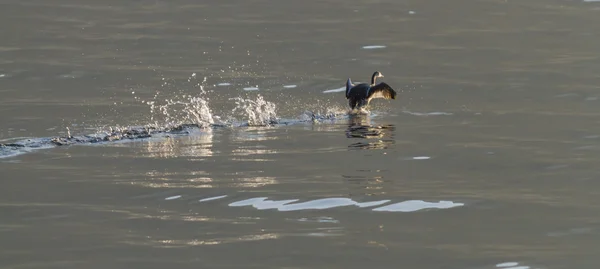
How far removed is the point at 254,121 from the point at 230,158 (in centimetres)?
323

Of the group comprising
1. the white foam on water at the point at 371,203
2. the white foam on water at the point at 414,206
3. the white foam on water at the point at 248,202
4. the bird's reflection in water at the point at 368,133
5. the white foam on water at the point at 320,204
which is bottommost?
the white foam on water at the point at 414,206

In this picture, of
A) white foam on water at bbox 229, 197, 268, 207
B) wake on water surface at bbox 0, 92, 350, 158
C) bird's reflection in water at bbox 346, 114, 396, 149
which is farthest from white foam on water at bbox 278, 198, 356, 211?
wake on water surface at bbox 0, 92, 350, 158

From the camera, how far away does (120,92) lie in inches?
750

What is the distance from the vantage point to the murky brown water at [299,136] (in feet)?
30.8

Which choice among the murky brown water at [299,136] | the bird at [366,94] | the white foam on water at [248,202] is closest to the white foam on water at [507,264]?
the murky brown water at [299,136]

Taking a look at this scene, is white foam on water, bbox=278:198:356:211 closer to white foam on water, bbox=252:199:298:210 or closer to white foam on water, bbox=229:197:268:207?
white foam on water, bbox=252:199:298:210

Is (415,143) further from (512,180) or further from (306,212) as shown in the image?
(306,212)

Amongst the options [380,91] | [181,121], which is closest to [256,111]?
[181,121]

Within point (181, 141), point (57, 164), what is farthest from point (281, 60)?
point (57, 164)

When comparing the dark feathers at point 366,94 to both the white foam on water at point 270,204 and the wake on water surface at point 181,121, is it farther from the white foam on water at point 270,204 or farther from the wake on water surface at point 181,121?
the white foam on water at point 270,204

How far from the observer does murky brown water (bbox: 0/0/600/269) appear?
9.39 metres

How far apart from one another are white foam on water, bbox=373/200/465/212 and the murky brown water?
5cm

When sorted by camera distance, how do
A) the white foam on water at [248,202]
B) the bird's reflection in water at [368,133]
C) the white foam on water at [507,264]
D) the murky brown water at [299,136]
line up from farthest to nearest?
A: the bird's reflection in water at [368,133] → the white foam on water at [248,202] → the murky brown water at [299,136] → the white foam on water at [507,264]

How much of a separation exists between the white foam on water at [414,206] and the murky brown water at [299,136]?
0.05m
